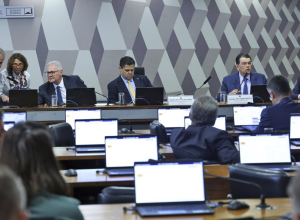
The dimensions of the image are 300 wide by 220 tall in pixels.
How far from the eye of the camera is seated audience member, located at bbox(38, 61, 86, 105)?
23.1 ft

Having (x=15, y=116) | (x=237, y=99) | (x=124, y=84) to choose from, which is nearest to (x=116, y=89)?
(x=124, y=84)

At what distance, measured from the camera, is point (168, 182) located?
8.30 ft

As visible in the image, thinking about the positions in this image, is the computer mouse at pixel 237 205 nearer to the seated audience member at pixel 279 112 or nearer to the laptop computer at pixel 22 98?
the seated audience member at pixel 279 112

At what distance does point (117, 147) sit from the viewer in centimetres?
359

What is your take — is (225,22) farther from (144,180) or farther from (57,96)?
(144,180)

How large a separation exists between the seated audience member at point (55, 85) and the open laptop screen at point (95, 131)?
2457 millimetres

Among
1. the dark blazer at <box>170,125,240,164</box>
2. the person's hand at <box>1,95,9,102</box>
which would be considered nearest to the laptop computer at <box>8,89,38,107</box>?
the person's hand at <box>1,95,9,102</box>

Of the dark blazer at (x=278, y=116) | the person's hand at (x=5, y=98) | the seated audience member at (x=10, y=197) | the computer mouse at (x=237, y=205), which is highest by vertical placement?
the person's hand at (x=5, y=98)

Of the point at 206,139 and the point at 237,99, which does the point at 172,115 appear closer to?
the point at 237,99

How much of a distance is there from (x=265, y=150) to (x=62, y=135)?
7.45ft

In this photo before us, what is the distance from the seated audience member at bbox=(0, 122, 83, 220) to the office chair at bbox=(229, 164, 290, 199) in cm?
119

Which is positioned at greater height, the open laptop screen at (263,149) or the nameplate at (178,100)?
the nameplate at (178,100)

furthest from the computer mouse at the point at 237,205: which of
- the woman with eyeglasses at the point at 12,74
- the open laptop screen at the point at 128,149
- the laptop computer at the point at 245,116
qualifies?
the woman with eyeglasses at the point at 12,74

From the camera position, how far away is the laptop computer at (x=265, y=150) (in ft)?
11.6
